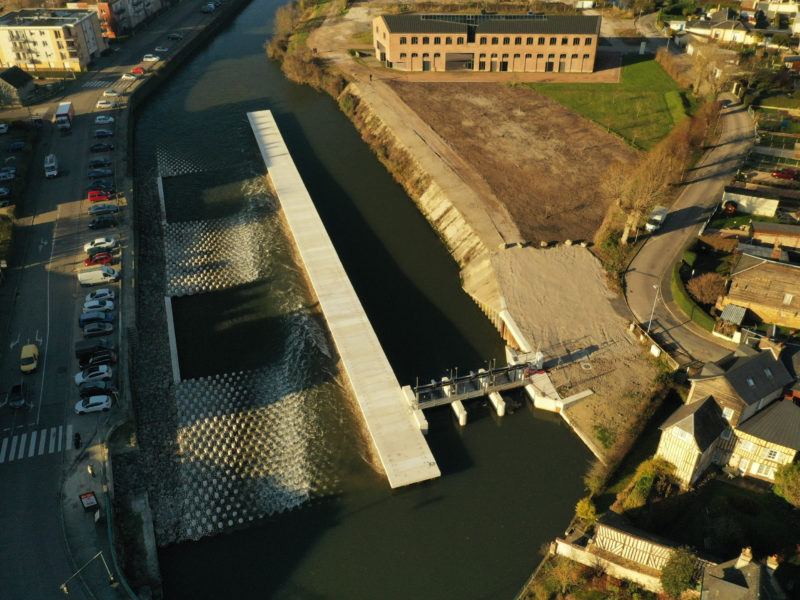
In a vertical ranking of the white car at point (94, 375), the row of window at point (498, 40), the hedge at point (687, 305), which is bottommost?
the hedge at point (687, 305)

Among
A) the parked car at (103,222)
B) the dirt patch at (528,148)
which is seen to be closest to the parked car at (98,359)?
the parked car at (103,222)

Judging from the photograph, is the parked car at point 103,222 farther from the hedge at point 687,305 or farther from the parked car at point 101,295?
the hedge at point 687,305

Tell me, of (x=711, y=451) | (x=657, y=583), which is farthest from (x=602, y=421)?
(x=657, y=583)

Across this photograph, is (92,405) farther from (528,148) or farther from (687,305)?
(528,148)

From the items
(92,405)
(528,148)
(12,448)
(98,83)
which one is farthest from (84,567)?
(98,83)

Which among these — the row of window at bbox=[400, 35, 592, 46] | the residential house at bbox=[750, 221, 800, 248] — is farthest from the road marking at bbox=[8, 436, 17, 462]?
the row of window at bbox=[400, 35, 592, 46]

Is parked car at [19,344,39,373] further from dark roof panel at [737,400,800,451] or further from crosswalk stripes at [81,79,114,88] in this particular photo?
crosswalk stripes at [81,79,114,88]

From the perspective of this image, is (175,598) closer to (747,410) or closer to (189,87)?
(747,410)
